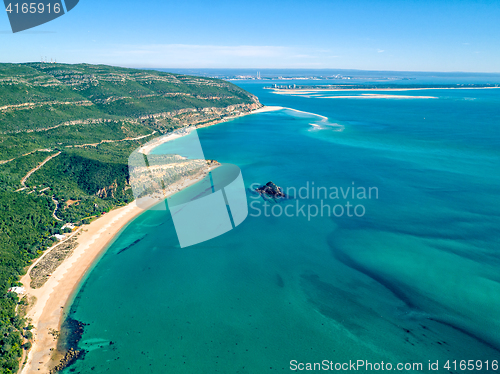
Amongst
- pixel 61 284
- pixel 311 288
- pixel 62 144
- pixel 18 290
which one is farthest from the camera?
pixel 62 144

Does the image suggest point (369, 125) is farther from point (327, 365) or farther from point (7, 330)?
point (7, 330)

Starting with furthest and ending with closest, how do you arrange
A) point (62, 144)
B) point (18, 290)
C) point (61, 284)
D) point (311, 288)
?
point (62, 144)
point (61, 284)
point (311, 288)
point (18, 290)

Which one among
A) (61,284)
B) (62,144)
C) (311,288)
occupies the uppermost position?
(62,144)

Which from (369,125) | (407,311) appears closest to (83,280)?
(407,311)

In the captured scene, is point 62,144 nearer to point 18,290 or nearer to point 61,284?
point 61,284

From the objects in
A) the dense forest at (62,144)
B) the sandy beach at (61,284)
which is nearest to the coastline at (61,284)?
the sandy beach at (61,284)

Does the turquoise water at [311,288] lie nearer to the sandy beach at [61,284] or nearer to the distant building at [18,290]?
the sandy beach at [61,284]

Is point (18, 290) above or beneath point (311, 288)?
above

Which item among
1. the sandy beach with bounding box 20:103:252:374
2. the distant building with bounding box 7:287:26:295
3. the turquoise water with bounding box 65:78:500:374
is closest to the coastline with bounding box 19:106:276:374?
the sandy beach with bounding box 20:103:252:374

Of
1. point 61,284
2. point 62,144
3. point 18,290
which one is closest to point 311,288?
point 61,284
